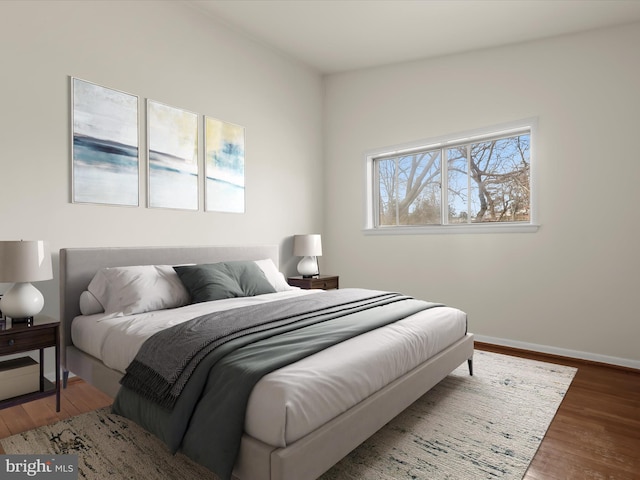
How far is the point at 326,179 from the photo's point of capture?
5094mm

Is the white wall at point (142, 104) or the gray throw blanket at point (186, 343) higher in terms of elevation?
the white wall at point (142, 104)

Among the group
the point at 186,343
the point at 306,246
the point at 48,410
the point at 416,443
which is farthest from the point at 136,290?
the point at 306,246

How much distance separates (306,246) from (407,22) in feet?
7.96

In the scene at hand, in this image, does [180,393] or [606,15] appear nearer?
[180,393]

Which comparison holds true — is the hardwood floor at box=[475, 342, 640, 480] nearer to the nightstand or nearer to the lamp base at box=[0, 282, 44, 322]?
the nightstand

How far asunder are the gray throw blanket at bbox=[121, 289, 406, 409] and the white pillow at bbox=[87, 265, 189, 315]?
2.35 ft

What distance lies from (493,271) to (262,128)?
9.32ft

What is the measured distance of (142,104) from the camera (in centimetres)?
318

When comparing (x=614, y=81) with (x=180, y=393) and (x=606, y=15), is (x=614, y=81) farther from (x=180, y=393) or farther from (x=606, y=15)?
(x=180, y=393)

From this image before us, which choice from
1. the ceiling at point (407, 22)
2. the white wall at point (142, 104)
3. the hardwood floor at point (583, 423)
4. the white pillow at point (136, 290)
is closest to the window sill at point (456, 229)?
the white wall at point (142, 104)

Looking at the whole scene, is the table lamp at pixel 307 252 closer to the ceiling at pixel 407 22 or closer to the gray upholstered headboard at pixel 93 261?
the gray upholstered headboard at pixel 93 261

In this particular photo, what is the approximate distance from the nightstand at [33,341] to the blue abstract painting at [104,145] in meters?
0.97

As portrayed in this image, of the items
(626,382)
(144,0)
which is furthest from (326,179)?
(626,382)

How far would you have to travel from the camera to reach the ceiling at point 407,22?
125 inches
